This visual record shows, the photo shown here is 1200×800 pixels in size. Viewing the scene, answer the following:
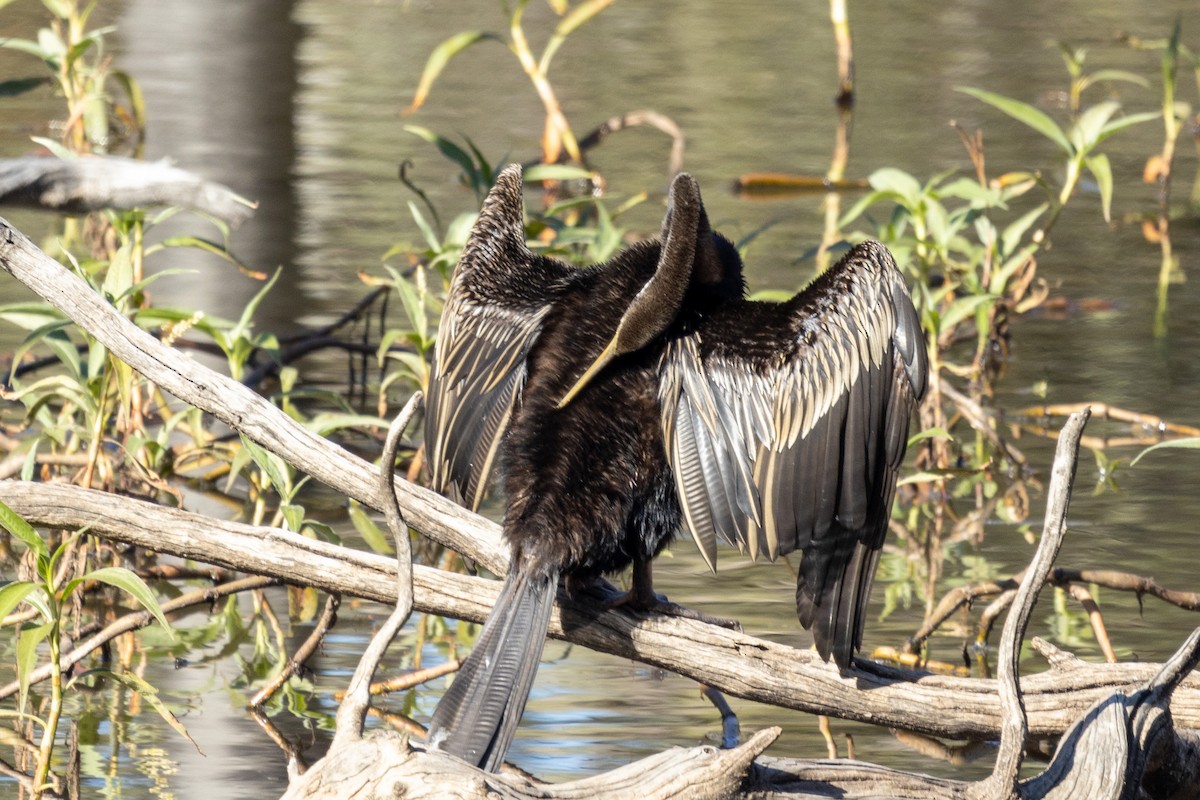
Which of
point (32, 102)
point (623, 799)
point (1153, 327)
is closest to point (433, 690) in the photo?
point (623, 799)

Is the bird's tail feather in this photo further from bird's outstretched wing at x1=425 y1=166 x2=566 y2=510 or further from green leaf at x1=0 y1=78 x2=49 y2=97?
green leaf at x1=0 y1=78 x2=49 y2=97

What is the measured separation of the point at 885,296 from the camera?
3.56 metres

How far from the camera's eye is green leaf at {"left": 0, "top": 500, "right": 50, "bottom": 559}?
10.3 ft

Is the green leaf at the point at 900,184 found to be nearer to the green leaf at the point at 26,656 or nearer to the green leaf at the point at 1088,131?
the green leaf at the point at 1088,131

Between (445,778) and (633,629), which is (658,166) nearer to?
(633,629)

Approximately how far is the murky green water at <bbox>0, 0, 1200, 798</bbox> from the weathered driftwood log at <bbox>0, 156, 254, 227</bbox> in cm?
116

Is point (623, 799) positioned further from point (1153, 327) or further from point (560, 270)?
point (1153, 327)

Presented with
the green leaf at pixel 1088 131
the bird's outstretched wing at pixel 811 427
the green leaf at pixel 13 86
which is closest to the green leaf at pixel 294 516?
the bird's outstretched wing at pixel 811 427

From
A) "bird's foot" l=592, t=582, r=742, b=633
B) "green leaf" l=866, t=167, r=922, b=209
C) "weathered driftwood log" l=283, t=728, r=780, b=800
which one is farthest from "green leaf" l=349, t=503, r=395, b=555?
"green leaf" l=866, t=167, r=922, b=209

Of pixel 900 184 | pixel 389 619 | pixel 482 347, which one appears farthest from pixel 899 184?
pixel 389 619

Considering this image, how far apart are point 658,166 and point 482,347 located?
22.9ft

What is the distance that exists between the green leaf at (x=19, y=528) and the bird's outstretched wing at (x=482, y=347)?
0.88 metres

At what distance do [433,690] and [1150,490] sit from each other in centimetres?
268

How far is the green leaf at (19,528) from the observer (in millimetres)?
3135
